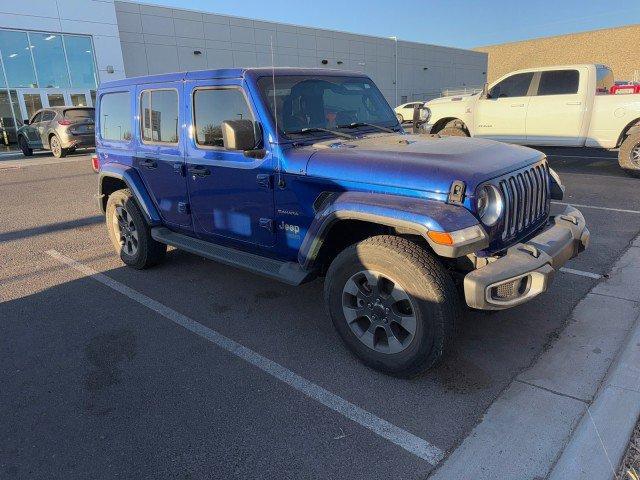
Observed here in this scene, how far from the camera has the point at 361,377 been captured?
121 inches

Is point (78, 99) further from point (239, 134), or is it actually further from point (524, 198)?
point (524, 198)

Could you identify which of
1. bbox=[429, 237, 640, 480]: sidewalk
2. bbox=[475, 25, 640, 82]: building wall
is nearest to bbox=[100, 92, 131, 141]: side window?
bbox=[429, 237, 640, 480]: sidewalk

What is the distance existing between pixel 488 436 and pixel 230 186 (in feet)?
8.38

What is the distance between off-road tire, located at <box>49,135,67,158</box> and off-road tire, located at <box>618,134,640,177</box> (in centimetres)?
1621

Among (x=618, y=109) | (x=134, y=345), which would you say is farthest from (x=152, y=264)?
(x=618, y=109)

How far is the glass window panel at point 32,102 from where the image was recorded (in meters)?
20.6

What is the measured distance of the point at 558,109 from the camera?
9.45 m

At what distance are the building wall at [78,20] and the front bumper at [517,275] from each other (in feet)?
77.8

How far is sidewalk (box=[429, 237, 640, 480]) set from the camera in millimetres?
2270

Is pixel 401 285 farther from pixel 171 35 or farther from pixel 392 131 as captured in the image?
pixel 171 35

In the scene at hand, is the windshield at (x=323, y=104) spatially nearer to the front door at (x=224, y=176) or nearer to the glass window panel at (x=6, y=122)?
the front door at (x=224, y=176)

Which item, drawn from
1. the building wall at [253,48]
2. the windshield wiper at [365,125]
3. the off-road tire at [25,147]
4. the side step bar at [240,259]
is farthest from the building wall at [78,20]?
the windshield wiper at [365,125]

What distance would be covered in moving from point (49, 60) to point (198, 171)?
2169 cm

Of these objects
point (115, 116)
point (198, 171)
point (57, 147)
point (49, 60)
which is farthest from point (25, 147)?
point (198, 171)
